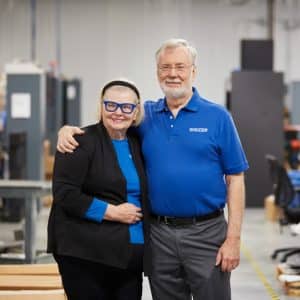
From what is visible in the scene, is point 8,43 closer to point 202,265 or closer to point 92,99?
point 92,99

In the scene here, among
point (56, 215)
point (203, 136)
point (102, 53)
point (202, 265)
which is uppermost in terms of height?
point (102, 53)

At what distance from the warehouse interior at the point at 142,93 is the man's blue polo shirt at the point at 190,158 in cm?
19

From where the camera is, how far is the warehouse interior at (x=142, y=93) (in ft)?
19.5

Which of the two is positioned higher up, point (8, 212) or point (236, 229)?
point (236, 229)

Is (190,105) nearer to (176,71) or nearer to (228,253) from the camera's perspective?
(176,71)

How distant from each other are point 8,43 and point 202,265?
581 inches

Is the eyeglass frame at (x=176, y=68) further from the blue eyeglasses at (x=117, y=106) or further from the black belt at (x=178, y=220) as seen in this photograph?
the black belt at (x=178, y=220)

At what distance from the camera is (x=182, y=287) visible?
9.92 ft

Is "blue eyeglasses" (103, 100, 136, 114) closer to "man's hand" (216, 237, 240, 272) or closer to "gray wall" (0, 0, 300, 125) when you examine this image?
"man's hand" (216, 237, 240, 272)

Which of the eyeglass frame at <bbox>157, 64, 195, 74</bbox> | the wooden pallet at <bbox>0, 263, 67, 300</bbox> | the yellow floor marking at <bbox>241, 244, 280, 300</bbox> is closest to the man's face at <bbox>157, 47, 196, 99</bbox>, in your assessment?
the eyeglass frame at <bbox>157, 64, 195, 74</bbox>

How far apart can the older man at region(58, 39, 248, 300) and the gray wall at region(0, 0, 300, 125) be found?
1356 cm

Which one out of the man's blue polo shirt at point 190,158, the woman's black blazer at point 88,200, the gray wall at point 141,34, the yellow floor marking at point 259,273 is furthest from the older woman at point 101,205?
the gray wall at point 141,34

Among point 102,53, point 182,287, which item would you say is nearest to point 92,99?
point 102,53

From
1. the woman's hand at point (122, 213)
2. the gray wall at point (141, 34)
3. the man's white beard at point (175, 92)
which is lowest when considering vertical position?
the woman's hand at point (122, 213)
